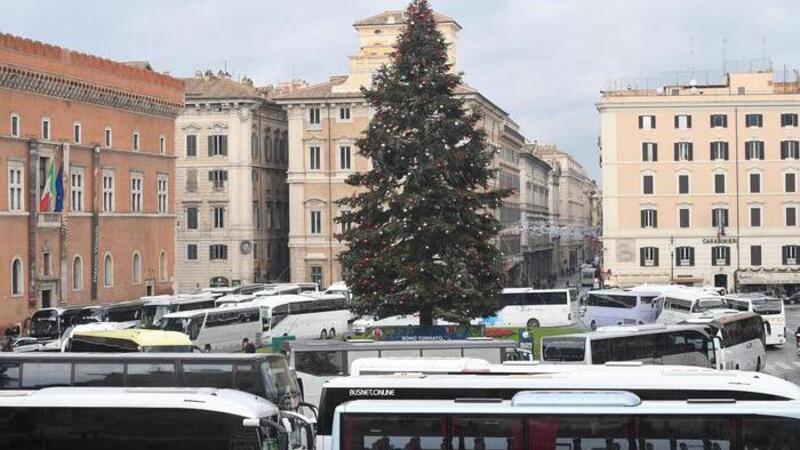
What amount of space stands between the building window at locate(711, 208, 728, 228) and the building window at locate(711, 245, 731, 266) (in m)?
1.21

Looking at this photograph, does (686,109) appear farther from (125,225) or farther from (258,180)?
(125,225)

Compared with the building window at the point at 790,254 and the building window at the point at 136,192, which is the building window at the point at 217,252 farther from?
the building window at the point at 790,254

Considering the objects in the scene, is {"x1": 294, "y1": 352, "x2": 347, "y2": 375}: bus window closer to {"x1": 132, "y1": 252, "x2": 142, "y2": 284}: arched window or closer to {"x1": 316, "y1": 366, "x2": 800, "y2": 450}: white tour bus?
{"x1": 316, "y1": 366, "x2": 800, "y2": 450}: white tour bus

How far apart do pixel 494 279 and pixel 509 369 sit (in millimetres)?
20840

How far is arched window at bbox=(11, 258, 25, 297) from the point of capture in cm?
5594

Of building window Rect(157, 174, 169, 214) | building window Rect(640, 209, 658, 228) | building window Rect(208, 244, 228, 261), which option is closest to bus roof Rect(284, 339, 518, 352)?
building window Rect(157, 174, 169, 214)

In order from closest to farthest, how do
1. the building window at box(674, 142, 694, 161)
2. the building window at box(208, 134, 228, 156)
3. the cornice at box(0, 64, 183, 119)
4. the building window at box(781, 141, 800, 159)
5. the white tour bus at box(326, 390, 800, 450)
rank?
the white tour bus at box(326, 390, 800, 450)
the cornice at box(0, 64, 183, 119)
the building window at box(781, 141, 800, 159)
the building window at box(674, 142, 694, 161)
the building window at box(208, 134, 228, 156)

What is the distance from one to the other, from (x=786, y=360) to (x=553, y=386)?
27.5 m

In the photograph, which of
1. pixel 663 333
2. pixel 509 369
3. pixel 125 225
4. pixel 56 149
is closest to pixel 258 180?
pixel 125 225

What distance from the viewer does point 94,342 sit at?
37.1m

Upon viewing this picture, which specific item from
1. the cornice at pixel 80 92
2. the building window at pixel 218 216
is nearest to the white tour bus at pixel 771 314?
the cornice at pixel 80 92

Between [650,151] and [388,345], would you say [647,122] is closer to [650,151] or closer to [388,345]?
[650,151]

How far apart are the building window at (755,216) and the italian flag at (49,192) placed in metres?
37.9

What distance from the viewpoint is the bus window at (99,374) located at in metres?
24.0
